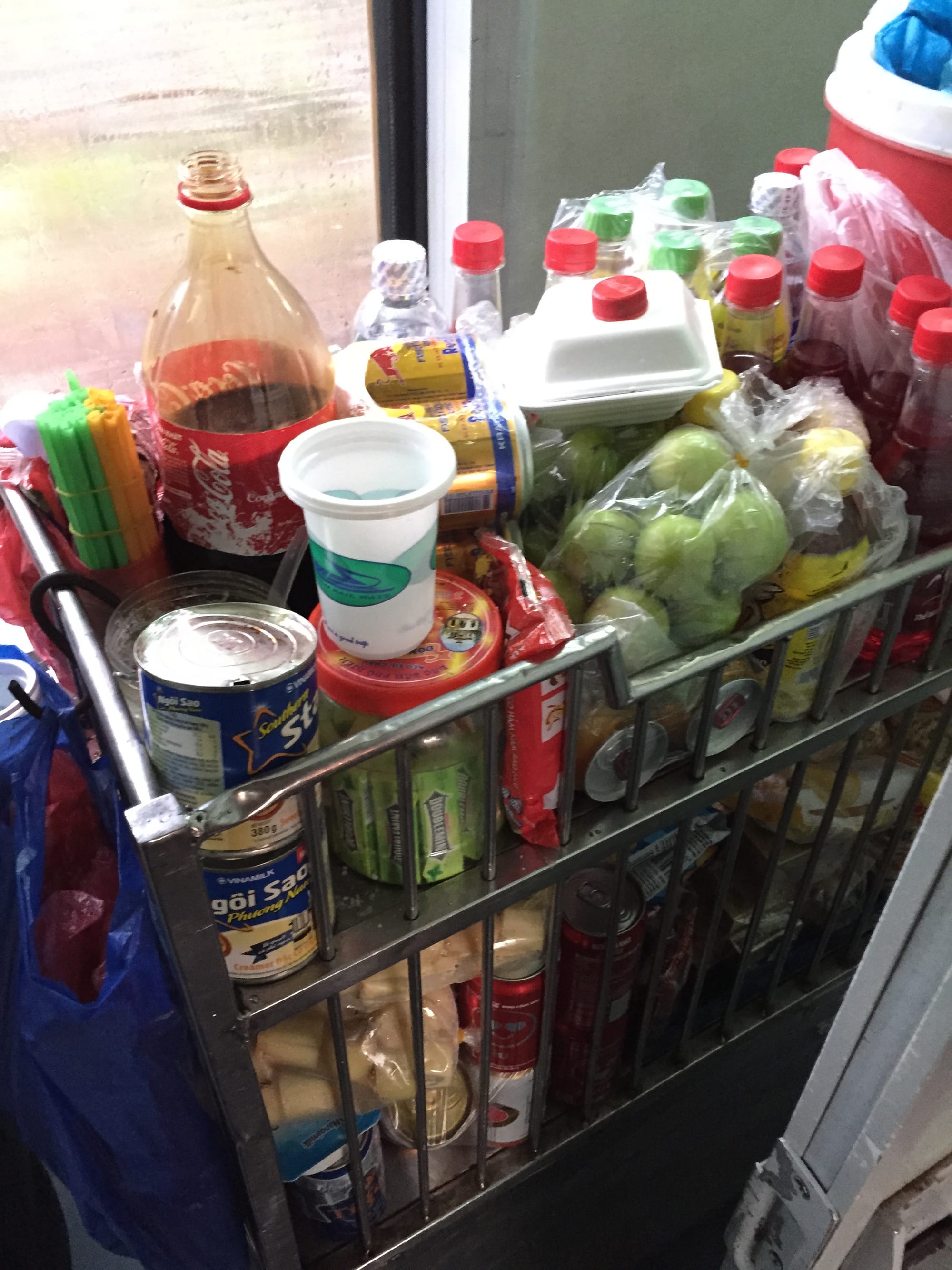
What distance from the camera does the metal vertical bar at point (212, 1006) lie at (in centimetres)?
50

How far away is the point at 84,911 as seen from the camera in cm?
73

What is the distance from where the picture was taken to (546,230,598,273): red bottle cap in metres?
0.83

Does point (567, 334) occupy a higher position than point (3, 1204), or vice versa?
point (567, 334)

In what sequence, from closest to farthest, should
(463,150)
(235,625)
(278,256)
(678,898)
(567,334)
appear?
(235,625), (567,334), (678,898), (463,150), (278,256)

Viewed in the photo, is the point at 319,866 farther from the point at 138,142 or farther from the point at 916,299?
the point at 138,142

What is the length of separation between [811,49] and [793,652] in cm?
85

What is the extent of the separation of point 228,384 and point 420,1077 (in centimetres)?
51

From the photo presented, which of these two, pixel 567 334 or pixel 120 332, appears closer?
pixel 567 334

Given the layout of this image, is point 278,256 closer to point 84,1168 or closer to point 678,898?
point 678,898

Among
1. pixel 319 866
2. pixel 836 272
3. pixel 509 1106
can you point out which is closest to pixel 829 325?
pixel 836 272

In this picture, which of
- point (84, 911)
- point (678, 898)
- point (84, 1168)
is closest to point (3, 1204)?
point (84, 1168)

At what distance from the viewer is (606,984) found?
0.82 metres

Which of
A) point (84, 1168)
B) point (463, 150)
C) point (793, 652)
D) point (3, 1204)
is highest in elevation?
point (463, 150)

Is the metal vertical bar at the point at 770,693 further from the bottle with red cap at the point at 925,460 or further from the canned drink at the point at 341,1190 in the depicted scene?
the canned drink at the point at 341,1190
